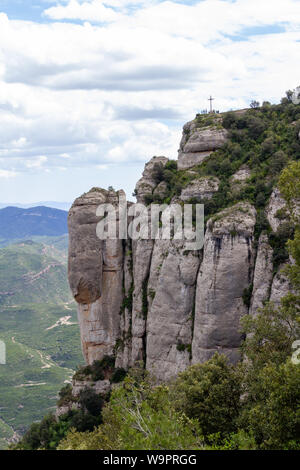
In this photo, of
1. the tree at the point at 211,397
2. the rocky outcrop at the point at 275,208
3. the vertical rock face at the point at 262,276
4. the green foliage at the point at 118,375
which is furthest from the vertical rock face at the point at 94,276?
the tree at the point at 211,397

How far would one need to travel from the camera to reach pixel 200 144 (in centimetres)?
5966

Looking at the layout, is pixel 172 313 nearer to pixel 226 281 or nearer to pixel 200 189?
pixel 226 281

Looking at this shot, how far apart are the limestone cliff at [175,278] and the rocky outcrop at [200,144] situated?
0.36 feet

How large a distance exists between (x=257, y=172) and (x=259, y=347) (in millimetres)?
21771

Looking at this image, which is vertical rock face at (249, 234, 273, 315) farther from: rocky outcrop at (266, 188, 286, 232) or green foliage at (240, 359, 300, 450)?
green foliage at (240, 359, 300, 450)

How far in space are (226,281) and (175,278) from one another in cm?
611

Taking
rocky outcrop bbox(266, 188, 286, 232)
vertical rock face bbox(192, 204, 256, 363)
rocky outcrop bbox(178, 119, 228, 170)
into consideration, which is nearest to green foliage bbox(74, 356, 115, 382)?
vertical rock face bbox(192, 204, 256, 363)

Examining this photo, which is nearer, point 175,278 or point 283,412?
point 283,412

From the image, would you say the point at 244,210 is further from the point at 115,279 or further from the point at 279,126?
the point at 115,279

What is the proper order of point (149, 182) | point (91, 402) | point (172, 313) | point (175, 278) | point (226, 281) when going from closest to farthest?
point (226, 281) → point (175, 278) → point (172, 313) → point (91, 402) → point (149, 182)

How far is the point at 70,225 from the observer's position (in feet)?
201

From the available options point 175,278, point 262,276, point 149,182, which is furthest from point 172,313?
point 149,182

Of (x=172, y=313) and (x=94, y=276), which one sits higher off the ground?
(x=94, y=276)

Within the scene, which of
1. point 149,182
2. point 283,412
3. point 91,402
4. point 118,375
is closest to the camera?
point 283,412
